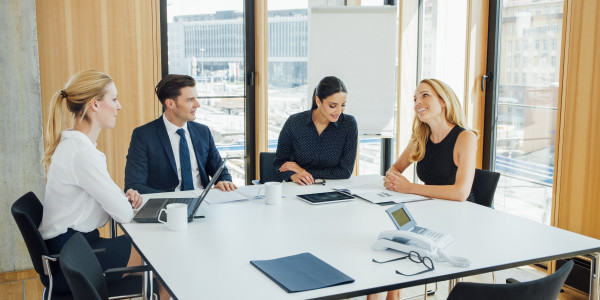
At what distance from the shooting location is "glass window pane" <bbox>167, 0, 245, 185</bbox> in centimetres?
467

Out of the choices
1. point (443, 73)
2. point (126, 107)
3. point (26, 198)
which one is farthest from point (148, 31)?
point (443, 73)

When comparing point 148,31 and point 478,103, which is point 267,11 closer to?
point 148,31

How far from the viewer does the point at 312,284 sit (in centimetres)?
164

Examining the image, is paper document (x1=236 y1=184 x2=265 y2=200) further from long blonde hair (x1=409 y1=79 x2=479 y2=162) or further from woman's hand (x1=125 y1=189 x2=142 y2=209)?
long blonde hair (x1=409 y1=79 x2=479 y2=162)

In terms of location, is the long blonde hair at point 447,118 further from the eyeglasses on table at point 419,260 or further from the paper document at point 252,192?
the eyeglasses on table at point 419,260

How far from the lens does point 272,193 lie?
270 centimetres

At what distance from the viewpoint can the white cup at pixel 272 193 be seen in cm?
269

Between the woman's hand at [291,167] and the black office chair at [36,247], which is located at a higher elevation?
the woman's hand at [291,167]

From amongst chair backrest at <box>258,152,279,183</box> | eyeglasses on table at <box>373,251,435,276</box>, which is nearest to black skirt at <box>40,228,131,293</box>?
eyeglasses on table at <box>373,251,435,276</box>

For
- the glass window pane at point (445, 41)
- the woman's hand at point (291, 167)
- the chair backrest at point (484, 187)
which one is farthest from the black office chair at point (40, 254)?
the glass window pane at point (445, 41)

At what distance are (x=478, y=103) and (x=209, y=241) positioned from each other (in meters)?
3.02

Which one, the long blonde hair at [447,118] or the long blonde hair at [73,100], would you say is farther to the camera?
the long blonde hair at [447,118]

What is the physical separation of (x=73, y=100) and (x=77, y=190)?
17.3 inches

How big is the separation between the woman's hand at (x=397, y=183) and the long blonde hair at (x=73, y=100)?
158cm
